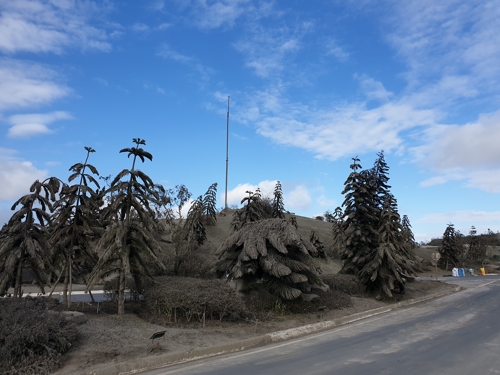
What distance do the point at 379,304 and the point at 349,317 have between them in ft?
14.3

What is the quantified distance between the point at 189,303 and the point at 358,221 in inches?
554

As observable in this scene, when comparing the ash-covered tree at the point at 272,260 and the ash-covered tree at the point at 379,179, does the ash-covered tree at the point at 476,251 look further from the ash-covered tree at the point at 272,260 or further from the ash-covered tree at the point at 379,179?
the ash-covered tree at the point at 272,260

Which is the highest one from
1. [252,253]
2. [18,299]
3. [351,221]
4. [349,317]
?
[351,221]

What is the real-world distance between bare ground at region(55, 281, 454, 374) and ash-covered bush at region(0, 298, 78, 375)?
0.30 m

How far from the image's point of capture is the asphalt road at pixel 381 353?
7.80 metres

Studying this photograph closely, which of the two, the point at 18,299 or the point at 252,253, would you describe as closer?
the point at 18,299

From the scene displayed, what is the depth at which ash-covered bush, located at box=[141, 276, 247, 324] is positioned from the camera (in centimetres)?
1147

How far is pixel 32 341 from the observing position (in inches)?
280

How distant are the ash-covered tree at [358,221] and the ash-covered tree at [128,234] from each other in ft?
43.4

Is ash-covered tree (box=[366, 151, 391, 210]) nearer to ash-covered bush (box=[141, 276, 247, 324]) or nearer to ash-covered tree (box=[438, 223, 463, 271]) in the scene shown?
ash-covered bush (box=[141, 276, 247, 324])

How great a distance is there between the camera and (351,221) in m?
22.9

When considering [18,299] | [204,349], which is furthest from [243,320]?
[18,299]

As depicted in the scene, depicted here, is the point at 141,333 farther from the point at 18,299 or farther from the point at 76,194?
the point at 76,194

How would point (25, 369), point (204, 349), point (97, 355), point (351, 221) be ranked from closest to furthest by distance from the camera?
point (25, 369) < point (97, 355) < point (204, 349) < point (351, 221)
